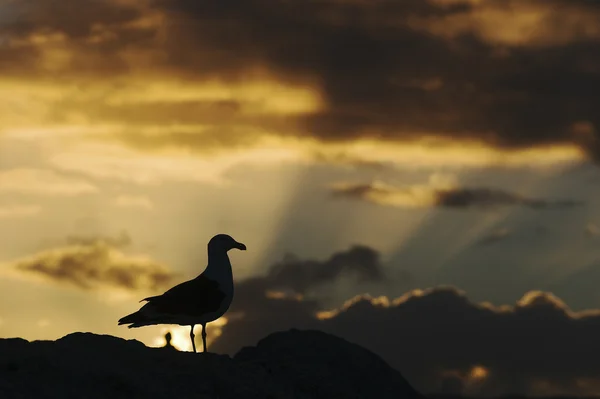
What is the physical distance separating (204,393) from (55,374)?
10.4ft

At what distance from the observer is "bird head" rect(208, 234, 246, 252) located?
2755cm

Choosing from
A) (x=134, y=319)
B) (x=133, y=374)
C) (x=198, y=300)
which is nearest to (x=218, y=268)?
(x=198, y=300)

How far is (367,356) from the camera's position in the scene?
105 feet

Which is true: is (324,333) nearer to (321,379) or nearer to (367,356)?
(367,356)

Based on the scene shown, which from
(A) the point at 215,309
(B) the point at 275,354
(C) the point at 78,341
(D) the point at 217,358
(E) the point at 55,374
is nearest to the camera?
(E) the point at 55,374

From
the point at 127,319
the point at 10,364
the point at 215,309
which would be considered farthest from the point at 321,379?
the point at 10,364

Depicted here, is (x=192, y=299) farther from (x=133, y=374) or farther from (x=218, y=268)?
(x=133, y=374)

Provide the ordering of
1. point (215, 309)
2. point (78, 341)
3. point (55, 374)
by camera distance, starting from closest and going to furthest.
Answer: point (55, 374) < point (78, 341) < point (215, 309)

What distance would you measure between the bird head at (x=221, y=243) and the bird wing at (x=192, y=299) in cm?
90

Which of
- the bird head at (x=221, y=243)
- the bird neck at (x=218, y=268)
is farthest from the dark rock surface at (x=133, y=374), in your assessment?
the bird head at (x=221, y=243)

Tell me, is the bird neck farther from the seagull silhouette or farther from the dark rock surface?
the dark rock surface

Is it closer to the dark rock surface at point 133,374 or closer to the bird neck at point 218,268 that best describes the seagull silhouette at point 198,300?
the bird neck at point 218,268

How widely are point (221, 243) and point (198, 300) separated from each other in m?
1.65

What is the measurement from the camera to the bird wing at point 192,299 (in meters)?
26.9
